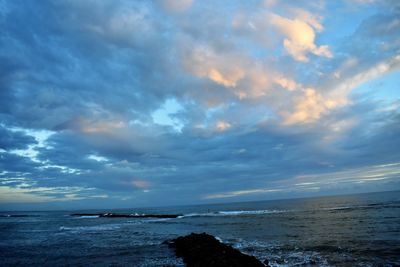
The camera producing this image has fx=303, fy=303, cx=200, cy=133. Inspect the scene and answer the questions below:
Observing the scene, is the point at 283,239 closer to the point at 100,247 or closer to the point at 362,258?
the point at 362,258

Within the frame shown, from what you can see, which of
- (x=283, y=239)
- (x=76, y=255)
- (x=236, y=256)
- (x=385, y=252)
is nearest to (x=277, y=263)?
(x=236, y=256)

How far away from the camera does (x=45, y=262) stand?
25562 millimetres

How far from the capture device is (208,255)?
2258 centimetres

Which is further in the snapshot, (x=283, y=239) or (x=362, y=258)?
(x=283, y=239)

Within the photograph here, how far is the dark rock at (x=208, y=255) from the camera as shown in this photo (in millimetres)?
19047

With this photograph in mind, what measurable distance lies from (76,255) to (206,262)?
14.7 m

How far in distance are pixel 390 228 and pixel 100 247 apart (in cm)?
3428

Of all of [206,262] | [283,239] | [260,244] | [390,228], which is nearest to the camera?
[206,262]

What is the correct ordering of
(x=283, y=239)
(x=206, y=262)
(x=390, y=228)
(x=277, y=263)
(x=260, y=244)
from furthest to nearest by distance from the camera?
(x=390, y=228) < (x=283, y=239) < (x=260, y=244) < (x=277, y=263) < (x=206, y=262)

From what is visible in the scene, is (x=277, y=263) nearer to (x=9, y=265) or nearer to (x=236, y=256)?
(x=236, y=256)

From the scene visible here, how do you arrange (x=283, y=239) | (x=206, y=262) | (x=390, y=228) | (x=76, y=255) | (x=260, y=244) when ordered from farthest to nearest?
1. (x=390, y=228)
2. (x=283, y=239)
3. (x=260, y=244)
4. (x=76, y=255)
5. (x=206, y=262)

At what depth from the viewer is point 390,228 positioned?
36.9m

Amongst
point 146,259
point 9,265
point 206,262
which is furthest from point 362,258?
point 9,265

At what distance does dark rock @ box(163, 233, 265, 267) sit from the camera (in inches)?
750
